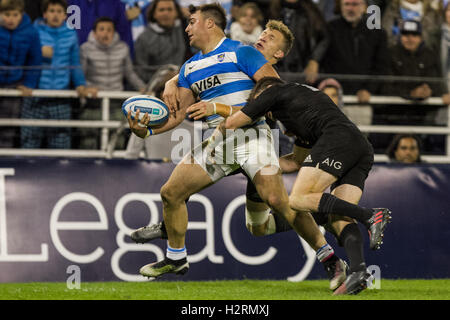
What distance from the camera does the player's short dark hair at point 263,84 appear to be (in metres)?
6.64

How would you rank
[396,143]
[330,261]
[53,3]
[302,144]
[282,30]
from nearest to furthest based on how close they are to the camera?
[330,261], [302,144], [282,30], [396,143], [53,3]

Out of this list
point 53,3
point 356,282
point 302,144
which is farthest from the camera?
point 53,3

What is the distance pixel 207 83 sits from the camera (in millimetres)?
6969

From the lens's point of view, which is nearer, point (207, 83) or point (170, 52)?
point (207, 83)

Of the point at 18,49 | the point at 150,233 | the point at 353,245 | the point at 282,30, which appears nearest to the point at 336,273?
the point at 353,245

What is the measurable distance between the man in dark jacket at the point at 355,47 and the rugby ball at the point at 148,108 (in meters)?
3.65

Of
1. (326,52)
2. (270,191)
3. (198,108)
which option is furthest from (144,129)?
(326,52)

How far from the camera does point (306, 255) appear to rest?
882cm

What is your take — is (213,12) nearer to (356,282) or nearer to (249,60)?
(249,60)

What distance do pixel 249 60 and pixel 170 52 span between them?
127 inches

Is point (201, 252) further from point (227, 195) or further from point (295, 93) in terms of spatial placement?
point (295, 93)

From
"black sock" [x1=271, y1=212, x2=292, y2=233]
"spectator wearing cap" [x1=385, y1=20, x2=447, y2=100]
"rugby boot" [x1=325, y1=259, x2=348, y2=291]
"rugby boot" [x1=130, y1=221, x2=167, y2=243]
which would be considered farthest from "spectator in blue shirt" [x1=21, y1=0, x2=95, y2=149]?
"spectator wearing cap" [x1=385, y1=20, x2=447, y2=100]

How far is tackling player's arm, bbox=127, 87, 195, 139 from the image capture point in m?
6.85

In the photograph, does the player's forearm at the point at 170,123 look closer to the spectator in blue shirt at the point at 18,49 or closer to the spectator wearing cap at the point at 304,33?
the spectator in blue shirt at the point at 18,49
